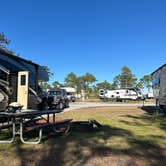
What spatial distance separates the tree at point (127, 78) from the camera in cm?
7220

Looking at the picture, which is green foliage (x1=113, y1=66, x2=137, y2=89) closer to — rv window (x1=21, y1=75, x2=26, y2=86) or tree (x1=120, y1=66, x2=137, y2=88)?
tree (x1=120, y1=66, x2=137, y2=88)

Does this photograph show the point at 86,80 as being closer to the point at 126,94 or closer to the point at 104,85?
the point at 104,85

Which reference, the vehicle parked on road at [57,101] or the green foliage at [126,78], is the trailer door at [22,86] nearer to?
the vehicle parked on road at [57,101]

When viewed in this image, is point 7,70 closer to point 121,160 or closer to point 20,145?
point 20,145

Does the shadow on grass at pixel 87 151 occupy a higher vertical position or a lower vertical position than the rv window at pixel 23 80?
lower

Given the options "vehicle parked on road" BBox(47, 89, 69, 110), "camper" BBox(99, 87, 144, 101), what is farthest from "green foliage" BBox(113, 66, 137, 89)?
"vehicle parked on road" BBox(47, 89, 69, 110)

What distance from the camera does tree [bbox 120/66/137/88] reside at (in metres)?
72.2

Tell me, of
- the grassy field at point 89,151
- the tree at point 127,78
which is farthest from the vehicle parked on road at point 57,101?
the tree at point 127,78

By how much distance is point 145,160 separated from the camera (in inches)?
203

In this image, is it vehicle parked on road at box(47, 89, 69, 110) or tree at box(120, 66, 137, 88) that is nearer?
vehicle parked on road at box(47, 89, 69, 110)

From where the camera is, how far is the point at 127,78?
72.1 meters

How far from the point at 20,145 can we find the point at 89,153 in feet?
6.01

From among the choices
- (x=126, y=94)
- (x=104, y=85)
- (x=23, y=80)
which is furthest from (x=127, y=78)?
(x=23, y=80)

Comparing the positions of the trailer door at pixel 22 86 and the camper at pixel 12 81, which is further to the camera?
the trailer door at pixel 22 86
